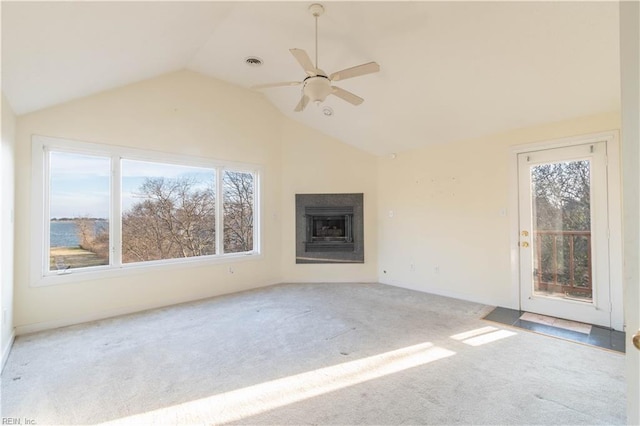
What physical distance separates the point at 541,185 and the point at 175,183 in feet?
17.0

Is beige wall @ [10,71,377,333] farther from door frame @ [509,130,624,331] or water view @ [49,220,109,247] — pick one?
door frame @ [509,130,624,331]

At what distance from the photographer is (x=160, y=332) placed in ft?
10.9

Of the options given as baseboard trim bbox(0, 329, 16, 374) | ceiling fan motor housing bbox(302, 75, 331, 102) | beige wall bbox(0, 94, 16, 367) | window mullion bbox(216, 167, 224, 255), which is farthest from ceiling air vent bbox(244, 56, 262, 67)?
baseboard trim bbox(0, 329, 16, 374)

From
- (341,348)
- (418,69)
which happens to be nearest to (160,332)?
(341,348)

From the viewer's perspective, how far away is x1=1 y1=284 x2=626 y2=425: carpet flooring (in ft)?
6.53

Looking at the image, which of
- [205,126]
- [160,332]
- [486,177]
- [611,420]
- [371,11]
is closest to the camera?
[611,420]

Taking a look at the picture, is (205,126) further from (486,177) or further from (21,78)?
(486,177)

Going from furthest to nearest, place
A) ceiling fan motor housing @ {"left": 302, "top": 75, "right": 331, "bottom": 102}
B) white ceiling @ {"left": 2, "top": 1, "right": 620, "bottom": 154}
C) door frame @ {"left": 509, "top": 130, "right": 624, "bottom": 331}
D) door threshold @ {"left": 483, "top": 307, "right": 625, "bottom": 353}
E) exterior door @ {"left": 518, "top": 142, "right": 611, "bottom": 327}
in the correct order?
exterior door @ {"left": 518, "top": 142, "right": 611, "bottom": 327}
door frame @ {"left": 509, "top": 130, "right": 624, "bottom": 331}
door threshold @ {"left": 483, "top": 307, "right": 625, "bottom": 353}
ceiling fan motor housing @ {"left": 302, "top": 75, "right": 331, "bottom": 102}
white ceiling @ {"left": 2, "top": 1, "right": 620, "bottom": 154}

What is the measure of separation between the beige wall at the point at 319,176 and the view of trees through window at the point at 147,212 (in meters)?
0.73

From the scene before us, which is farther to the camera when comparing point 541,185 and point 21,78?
point 541,185

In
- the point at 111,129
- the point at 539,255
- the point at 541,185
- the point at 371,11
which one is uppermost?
the point at 371,11

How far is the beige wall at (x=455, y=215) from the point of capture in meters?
4.18

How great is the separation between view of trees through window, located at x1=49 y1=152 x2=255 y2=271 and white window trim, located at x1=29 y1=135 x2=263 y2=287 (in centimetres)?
7

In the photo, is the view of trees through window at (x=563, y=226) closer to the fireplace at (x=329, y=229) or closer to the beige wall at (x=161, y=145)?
the fireplace at (x=329, y=229)
